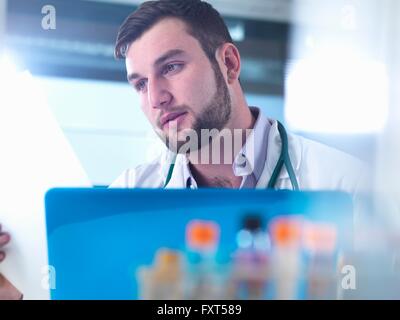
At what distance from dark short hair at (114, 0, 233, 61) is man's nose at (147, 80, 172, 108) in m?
0.09

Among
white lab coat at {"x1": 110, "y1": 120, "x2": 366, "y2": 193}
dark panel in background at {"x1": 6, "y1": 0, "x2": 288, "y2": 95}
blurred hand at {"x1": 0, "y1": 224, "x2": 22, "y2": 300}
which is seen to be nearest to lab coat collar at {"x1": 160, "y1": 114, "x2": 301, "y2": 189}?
white lab coat at {"x1": 110, "y1": 120, "x2": 366, "y2": 193}

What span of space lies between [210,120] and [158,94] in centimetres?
12

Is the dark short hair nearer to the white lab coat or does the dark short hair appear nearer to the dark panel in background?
the dark panel in background

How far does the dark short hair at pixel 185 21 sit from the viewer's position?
1.23m

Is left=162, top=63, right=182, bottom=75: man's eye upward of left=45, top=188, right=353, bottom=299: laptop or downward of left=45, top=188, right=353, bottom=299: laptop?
upward

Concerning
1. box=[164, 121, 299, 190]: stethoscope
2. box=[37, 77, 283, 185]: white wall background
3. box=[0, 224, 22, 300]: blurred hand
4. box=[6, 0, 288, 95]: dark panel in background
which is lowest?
box=[0, 224, 22, 300]: blurred hand

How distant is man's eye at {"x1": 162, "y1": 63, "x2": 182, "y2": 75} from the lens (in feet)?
4.01

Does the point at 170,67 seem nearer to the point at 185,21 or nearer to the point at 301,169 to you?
the point at 185,21

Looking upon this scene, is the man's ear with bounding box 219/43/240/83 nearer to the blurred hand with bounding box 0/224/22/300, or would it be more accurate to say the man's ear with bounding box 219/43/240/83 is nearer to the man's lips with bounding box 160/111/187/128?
the man's lips with bounding box 160/111/187/128

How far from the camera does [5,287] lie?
1.21 m

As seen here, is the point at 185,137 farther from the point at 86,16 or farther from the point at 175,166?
the point at 86,16

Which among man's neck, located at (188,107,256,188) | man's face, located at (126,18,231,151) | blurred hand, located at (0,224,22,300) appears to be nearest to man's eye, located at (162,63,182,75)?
man's face, located at (126,18,231,151)
